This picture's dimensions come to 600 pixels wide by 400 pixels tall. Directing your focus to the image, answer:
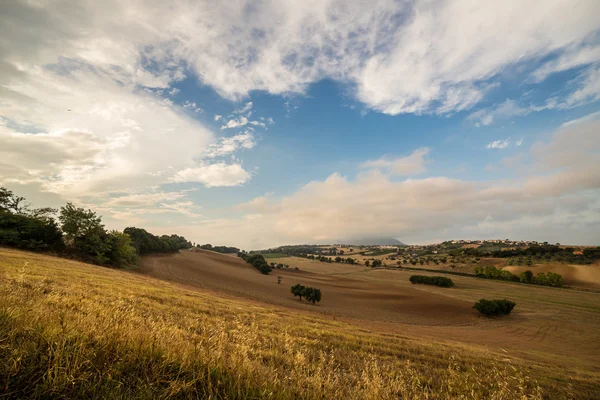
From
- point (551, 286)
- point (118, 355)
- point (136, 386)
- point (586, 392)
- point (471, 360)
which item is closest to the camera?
point (136, 386)

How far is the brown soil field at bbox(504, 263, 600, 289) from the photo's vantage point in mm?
90081

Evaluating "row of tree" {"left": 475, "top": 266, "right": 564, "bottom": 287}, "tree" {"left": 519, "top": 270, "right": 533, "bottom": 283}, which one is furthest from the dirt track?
"tree" {"left": 519, "top": 270, "right": 533, "bottom": 283}

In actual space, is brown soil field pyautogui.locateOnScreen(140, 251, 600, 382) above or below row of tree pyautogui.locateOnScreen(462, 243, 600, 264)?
below

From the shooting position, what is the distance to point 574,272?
96188 mm

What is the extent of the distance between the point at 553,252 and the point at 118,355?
181297mm

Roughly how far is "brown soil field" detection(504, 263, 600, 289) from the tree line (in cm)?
13541

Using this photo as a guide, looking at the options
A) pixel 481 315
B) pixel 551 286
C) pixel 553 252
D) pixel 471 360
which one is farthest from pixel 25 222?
pixel 553 252

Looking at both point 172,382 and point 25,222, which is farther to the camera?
point 25,222

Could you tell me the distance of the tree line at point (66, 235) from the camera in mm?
42125

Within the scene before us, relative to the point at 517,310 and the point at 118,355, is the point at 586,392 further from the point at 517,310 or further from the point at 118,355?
the point at 517,310

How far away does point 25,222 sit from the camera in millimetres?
43969

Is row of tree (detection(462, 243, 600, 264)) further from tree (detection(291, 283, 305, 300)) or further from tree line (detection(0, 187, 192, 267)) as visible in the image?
tree line (detection(0, 187, 192, 267))

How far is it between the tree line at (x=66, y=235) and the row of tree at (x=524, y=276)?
12514 centimetres

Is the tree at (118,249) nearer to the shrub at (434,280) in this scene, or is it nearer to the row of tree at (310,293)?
the row of tree at (310,293)
